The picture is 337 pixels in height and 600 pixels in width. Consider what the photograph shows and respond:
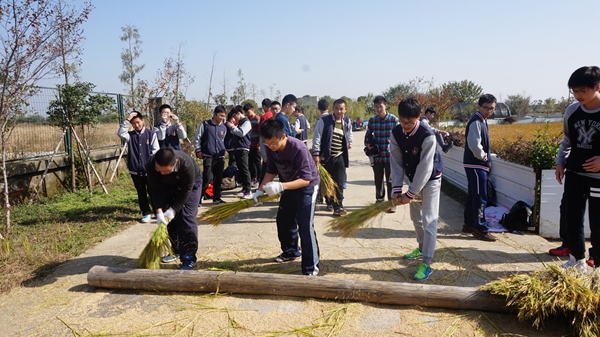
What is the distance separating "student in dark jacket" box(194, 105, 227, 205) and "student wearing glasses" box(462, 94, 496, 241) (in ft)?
13.8

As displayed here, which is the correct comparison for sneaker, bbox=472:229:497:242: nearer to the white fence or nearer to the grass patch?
the white fence

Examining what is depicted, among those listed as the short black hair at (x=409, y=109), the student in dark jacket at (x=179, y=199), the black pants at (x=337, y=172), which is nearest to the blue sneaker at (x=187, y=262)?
the student in dark jacket at (x=179, y=199)

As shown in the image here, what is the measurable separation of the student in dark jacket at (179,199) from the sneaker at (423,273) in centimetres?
235

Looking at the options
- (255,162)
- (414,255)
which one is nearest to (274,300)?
(414,255)

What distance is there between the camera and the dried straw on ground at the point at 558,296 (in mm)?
2811

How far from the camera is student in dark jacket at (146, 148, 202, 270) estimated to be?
4.11 meters

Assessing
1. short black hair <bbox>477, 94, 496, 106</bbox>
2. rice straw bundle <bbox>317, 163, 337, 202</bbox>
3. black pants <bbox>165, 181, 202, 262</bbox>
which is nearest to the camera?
black pants <bbox>165, 181, 202, 262</bbox>

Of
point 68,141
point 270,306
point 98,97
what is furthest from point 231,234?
point 68,141

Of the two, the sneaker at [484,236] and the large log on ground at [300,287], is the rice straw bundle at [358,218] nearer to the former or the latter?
the large log on ground at [300,287]

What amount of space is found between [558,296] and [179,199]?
11.1ft

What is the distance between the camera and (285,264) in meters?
4.52

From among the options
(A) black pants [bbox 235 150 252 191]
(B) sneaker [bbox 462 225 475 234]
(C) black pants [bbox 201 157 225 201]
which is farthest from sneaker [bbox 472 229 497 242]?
(C) black pants [bbox 201 157 225 201]

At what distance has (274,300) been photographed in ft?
11.9

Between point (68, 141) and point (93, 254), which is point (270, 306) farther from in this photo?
point (68, 141)
